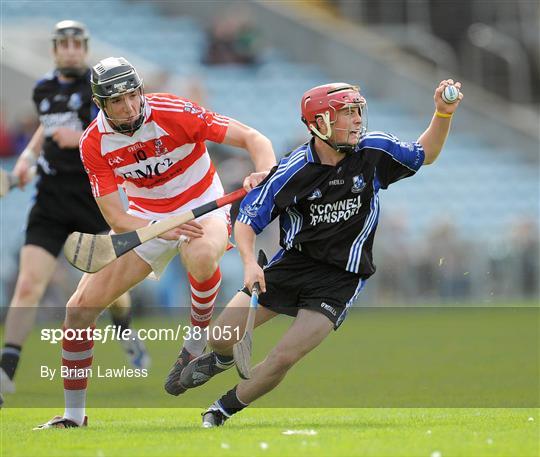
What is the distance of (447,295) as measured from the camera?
18062mm

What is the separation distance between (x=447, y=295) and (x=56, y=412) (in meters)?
10.7

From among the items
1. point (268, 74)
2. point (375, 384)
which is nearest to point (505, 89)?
point (268, 74)

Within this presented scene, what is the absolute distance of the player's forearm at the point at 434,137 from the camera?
7043mm

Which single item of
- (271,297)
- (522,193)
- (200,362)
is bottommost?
(522,193)

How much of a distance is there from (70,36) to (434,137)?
3.23 m

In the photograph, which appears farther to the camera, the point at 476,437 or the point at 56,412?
the point at 56,412

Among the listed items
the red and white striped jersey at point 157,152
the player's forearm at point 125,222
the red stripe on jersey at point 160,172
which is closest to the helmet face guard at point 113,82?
the red and white striped jersey at point 157,152

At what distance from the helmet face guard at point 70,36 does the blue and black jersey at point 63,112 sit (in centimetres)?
5

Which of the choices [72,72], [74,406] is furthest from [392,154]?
[72,72]

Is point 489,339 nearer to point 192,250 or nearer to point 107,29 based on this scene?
point 192,250

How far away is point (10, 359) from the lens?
8445 mm

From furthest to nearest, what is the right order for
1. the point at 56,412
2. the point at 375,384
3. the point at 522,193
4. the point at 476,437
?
the point at 522,193 < the point at 375,384 < the point at 56,412 < the point at 476,437

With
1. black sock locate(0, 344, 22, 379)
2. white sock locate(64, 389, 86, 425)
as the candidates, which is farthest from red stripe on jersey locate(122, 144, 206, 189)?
black sock locate(0, 344, 22, 379)

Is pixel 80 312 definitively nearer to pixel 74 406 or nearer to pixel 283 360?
pixel 74 406
